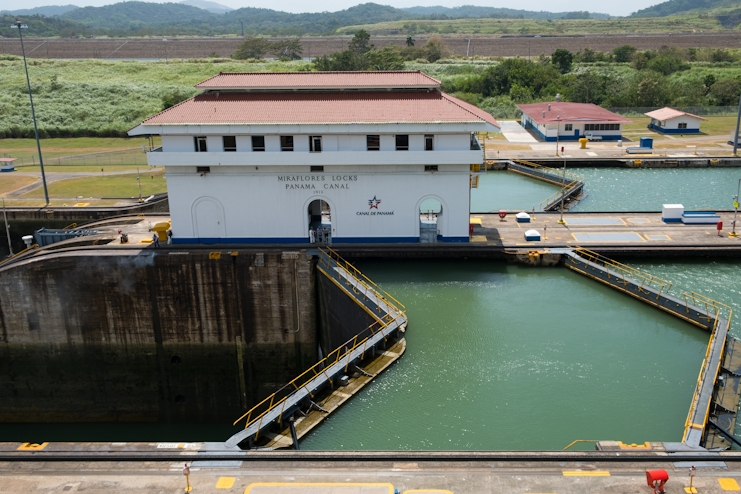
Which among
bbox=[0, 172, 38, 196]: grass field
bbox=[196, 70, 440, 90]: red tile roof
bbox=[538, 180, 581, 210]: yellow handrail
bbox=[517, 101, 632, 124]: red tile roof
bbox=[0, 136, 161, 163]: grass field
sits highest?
bbox=[196, 70, 440, 90]: red tile roof

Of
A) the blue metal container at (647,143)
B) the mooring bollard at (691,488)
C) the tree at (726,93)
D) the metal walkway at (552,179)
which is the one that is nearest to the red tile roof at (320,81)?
the metal walkway at (552,179)

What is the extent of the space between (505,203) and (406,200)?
14988 mm

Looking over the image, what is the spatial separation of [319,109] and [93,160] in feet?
139

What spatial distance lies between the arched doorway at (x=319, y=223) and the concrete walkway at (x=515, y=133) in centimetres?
3613

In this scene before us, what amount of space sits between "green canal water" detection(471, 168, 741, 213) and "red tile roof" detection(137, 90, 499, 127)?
1218 cm

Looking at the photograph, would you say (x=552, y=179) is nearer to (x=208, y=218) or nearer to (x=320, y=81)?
(x=320, y=81)

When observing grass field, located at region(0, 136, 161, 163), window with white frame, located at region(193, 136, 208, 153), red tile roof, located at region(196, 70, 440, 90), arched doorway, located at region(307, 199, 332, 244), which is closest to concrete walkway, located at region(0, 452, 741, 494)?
arched doorway, located at region(307, 199, 332, 244)

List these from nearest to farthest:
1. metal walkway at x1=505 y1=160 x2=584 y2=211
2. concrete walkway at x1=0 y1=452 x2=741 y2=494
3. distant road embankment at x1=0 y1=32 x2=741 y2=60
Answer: concrete walkway at x1=0 y1=452 x2=741 y2=494
metal walkway at x1=505 y1=160 x2=584 y2=211
distant road embankment at x1=0 y1=32 x2=741 y2=60

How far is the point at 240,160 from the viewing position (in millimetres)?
33219

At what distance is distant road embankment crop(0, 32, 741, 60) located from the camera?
171875 mm

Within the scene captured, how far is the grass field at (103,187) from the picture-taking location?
173 feet

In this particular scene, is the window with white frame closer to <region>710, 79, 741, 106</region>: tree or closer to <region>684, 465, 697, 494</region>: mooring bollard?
<region>684, 465, 697, 494</region>: mooring bollard

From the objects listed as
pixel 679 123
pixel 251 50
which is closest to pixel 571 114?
pixel 679 123

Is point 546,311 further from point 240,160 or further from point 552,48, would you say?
point 552,48
